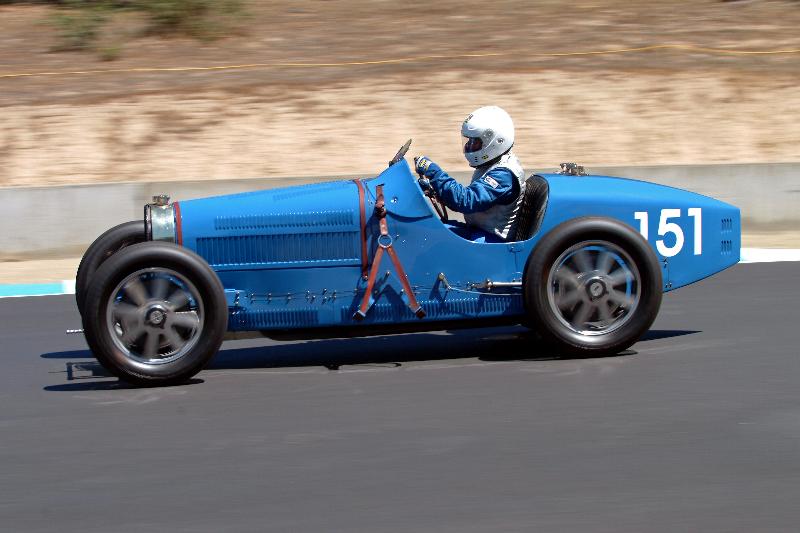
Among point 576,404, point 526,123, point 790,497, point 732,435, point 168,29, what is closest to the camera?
point 790,497

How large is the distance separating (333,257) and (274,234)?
13.4 inches

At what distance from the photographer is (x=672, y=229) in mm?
6961

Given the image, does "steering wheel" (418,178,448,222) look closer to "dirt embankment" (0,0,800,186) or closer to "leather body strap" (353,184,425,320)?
"leather body strap" (353,184,425,320)

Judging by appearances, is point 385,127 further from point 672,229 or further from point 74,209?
point 672,229

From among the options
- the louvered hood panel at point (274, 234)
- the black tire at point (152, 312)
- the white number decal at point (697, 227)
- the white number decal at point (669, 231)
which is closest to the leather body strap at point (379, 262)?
the louvered hood panel at point (274, 234)

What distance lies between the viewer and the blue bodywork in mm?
6559

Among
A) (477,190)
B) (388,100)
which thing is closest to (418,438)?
(477,190)

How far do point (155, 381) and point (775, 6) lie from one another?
678 inches

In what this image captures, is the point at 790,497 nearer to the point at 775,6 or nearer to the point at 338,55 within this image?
the point at 338,55

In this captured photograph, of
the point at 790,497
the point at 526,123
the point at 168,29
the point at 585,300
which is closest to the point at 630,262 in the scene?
the point at 585,300

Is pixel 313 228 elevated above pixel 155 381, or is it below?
above

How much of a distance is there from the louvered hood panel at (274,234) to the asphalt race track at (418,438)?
0.65 metres

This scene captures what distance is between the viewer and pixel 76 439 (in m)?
5.54

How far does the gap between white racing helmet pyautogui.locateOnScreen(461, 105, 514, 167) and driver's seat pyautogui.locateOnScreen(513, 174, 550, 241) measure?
0.32 meters
